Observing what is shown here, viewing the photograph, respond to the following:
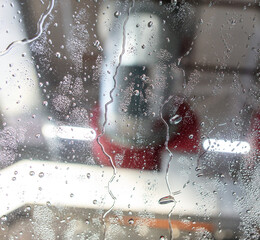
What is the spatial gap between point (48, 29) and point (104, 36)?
0.17m

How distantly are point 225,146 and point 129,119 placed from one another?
374mm

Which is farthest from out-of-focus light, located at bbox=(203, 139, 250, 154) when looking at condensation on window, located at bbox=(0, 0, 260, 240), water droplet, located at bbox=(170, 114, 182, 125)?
water droplet, located at bbox=(170, 114, 182, 125)

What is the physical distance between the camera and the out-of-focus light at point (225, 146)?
912 mm

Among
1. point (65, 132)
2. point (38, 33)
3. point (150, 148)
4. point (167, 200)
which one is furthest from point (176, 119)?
point (38, 33)

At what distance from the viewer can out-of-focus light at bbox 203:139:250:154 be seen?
0.91 metres

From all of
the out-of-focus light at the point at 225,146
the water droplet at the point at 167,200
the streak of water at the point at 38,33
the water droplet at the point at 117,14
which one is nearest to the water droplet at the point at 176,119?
the out-of-focus light at the point at 225,146

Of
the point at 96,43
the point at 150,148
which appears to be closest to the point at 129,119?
the point at 150,148

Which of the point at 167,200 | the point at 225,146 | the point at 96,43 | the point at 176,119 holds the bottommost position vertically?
the point at 167,200

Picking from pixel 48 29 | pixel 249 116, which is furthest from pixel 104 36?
pixel 249 116

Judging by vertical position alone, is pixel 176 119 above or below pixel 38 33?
below

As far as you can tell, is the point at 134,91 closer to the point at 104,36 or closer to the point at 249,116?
the point at 104,36

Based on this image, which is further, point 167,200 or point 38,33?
point 167,200

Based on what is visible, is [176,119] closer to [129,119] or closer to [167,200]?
[129,119]

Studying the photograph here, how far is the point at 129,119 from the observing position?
89 centimetres
